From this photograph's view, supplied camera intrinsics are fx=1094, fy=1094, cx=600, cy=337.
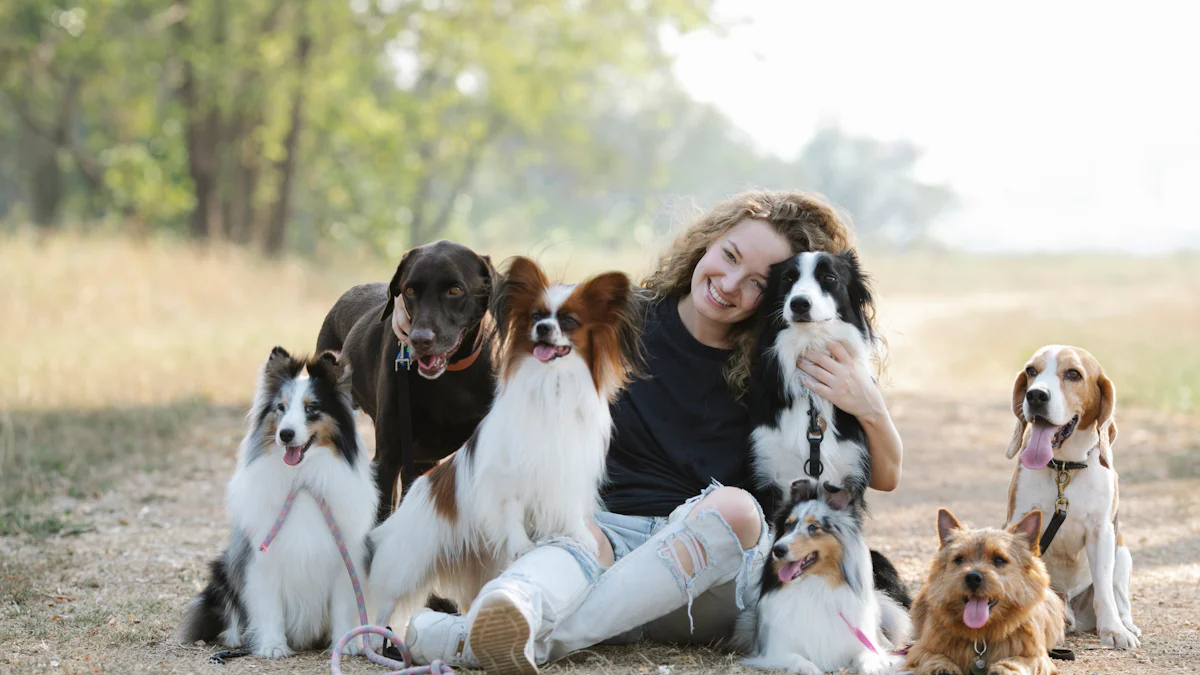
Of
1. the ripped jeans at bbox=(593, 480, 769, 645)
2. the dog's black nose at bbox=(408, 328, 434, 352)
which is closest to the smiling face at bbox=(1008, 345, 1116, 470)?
the ripped jeans at bbox=(593, 480, 769, 645)

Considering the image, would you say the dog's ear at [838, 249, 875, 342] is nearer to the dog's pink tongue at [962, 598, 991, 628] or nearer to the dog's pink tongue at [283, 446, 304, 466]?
the dog's pink tongue at [962, 598, 991, 628]

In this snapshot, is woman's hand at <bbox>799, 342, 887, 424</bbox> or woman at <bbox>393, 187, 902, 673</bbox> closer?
woman at <bbox>393, 187, 902, 673</bbox>

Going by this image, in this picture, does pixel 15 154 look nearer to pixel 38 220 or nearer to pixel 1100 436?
pixel 38 220

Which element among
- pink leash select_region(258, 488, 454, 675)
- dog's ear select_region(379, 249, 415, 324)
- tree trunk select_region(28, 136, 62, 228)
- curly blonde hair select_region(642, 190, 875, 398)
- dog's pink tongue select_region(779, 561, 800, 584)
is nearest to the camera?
pink leash select_region(258, 488, 454, 675)

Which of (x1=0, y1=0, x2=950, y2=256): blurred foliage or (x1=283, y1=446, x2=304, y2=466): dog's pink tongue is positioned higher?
(x1=0, y1=0, x2=950, y2=256): blurred foliage

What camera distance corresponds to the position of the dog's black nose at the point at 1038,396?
3990mm

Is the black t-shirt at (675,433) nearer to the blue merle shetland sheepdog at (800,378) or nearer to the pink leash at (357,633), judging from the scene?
the blue merle shetland sheepdog at (800,378)

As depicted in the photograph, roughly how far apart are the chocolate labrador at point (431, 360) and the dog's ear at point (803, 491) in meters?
1.43

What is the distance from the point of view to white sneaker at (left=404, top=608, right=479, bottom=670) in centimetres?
357

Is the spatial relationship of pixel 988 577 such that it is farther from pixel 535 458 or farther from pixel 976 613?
pixel 535 458

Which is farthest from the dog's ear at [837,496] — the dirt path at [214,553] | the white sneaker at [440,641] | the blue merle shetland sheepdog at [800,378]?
the white sneaker at [440,641]

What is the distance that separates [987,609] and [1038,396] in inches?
38.8

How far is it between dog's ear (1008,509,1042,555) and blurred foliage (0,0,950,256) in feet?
25.9

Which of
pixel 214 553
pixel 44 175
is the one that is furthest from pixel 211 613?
pixel 44 175
